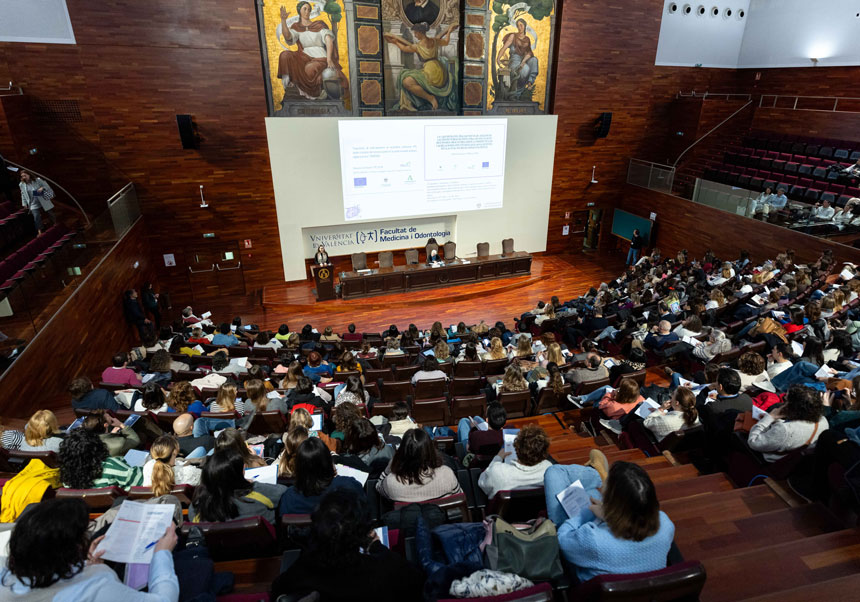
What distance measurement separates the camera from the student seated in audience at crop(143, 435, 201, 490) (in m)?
2.79

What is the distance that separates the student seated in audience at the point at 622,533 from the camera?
1858mm

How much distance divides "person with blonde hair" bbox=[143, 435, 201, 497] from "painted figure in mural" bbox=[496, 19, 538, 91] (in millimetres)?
11341

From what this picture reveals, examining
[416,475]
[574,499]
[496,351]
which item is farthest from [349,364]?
[574,499]

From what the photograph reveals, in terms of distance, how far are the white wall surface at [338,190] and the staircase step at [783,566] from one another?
10307mm

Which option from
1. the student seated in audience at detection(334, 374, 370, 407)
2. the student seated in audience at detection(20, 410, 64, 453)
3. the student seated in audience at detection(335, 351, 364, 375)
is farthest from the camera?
the student seated in audience at detection(335, 351, 364, 375)

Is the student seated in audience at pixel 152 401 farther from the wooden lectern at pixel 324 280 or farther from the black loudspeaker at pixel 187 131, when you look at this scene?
the black loudspeaker at pixel 187 131

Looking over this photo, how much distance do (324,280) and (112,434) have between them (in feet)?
23.4

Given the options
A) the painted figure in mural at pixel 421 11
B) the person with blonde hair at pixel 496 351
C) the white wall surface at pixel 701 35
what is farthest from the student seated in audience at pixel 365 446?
the white wall surface at pixel 701 35

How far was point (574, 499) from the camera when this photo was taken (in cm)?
229

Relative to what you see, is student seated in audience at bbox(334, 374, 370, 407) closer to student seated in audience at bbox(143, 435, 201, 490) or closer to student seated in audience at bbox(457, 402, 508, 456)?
student seated in audience at bbox(457, 402, 508, 456)

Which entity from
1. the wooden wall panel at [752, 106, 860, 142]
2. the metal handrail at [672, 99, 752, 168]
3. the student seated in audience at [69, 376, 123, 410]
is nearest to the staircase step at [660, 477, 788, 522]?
the student seated in audience at [69, 376, 123, 410]

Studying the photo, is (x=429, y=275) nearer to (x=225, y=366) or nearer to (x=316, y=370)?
(x=316, y=370)

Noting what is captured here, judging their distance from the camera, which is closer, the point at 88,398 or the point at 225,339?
the point at 88,398

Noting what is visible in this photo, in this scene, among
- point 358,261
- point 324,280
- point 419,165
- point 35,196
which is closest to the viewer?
point 35,196
